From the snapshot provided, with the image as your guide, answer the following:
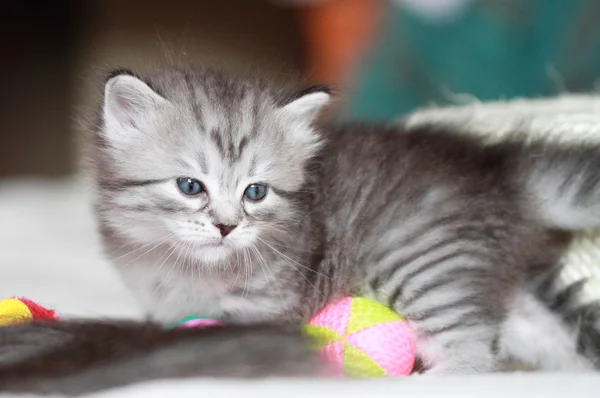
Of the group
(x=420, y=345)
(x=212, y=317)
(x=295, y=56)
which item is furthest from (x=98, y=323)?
(x=295, y=56)

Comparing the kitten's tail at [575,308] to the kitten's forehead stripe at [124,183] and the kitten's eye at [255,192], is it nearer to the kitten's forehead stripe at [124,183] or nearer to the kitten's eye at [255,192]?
the kitten's eye at [255,192]

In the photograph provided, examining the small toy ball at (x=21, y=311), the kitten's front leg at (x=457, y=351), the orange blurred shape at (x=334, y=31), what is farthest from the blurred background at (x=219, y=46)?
the small toy ball at (x=21, y=311)

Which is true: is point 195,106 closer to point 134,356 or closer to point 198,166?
point 198,166

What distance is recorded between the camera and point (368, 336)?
1458 millimetres

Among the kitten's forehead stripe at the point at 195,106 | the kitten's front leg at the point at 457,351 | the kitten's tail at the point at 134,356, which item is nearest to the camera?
the kitten's tail at the point at 134,356

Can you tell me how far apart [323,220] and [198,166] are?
37 centimetres

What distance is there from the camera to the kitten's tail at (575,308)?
1.59 m

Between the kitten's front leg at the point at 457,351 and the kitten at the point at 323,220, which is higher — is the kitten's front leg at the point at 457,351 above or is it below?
below

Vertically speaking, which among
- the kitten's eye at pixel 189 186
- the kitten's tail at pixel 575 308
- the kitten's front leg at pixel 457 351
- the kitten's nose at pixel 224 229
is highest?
the kitten's eye at pixel 189 186

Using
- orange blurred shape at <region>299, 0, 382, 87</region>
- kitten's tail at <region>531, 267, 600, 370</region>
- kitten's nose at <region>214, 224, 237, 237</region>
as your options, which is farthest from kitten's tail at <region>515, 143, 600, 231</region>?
orange blurred shape at <region>299, 0, 382, 87</region>

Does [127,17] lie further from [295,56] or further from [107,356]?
[107,356]

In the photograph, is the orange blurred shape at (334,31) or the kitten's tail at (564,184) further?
the orange blurred shape at (334,31)

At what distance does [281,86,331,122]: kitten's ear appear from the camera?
1.71m

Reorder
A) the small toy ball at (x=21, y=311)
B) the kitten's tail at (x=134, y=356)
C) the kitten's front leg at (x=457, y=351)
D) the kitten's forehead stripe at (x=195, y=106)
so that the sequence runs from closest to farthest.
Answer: the kitten's tail at (x=134, y=356) → the small toy ball at (x=21, y=311) → the kitten's front leg at (x=457, y=351) → the kitten's forehead stripe at (x=195, y=106)
